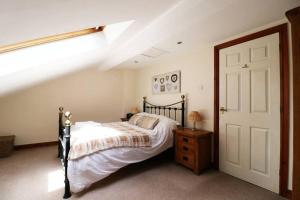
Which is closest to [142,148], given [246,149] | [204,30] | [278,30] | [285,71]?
[246,149]

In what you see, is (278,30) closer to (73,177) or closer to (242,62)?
(242,62)

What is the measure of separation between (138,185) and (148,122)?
122 centimetres

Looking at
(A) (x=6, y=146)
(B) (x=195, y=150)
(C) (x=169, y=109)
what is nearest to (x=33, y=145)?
(A) (x=6, y=146)

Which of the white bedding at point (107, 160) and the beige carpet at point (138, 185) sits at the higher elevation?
the white bedding at point (107, 160)

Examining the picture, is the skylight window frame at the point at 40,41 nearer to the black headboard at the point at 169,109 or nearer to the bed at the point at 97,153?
the bed at the point at 97,153

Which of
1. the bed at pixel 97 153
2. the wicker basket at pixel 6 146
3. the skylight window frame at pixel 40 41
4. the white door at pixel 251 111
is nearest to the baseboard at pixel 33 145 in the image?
the wicker basket at pixel 6 146

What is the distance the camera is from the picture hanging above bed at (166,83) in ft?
11.4

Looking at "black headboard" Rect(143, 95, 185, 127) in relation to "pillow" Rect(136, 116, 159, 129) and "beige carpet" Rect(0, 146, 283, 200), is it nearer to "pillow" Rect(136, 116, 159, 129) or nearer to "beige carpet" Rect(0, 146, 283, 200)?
"pillow" Rect(136, 116, 159, 129)

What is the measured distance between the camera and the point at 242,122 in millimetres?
2373

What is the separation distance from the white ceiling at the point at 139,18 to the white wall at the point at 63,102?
208cm

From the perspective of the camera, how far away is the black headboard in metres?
3.24

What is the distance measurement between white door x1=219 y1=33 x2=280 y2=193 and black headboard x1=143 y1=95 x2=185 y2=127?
0.80 m

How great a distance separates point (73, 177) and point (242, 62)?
280 cm

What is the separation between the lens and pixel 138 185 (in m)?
2.22
